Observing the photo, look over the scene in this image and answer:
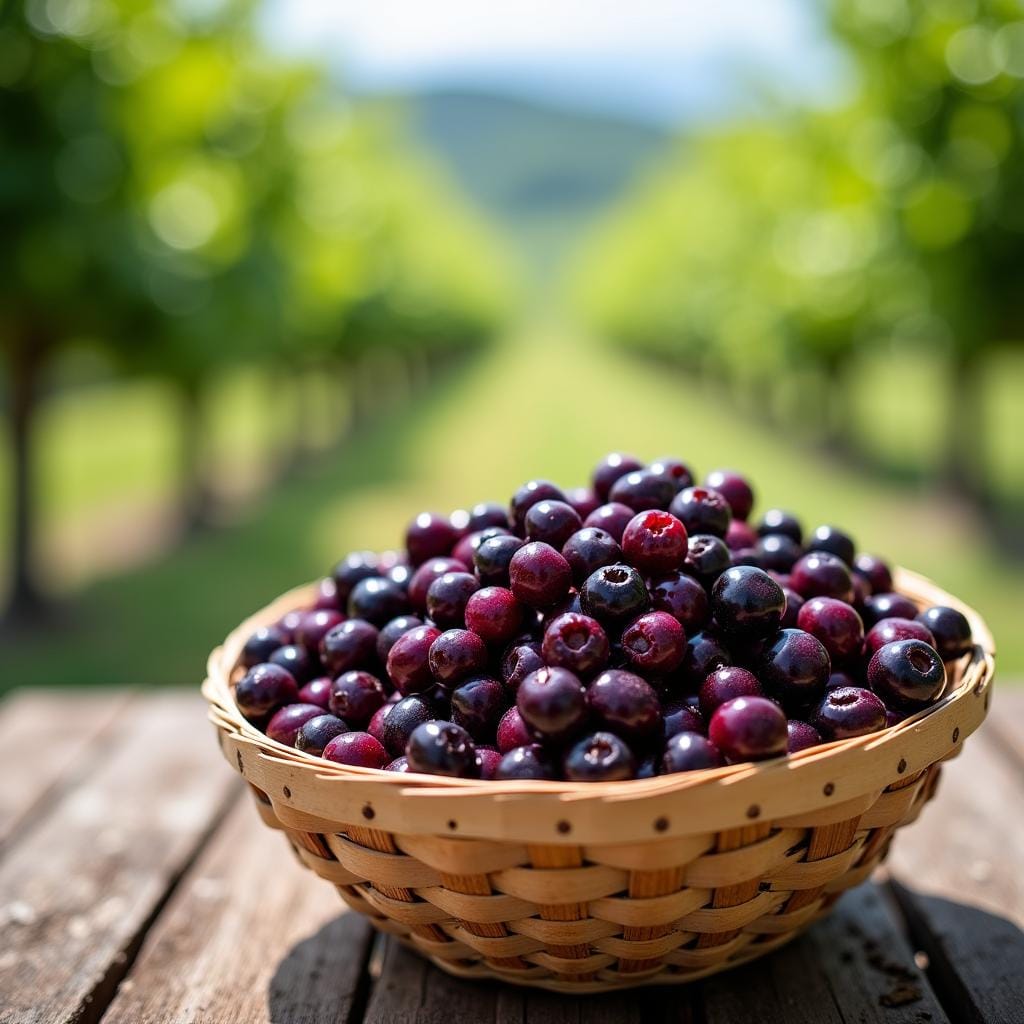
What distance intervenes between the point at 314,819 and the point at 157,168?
7264 mm

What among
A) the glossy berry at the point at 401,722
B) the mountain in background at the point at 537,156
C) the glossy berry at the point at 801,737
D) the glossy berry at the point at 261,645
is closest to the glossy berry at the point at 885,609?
the glossy berry at the point at 801,737

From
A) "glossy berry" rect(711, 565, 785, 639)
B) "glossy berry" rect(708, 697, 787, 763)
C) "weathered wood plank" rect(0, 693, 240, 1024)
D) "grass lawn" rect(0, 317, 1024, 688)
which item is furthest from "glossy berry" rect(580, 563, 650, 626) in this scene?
"grass lawn" rect(0, 317, 1024, 688)

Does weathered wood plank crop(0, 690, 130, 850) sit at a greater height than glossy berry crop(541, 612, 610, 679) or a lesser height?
lesser

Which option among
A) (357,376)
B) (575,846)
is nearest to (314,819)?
(575,846)

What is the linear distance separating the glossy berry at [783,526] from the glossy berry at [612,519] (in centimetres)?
39

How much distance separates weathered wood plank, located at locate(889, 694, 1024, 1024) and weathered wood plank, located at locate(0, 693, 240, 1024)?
4.17ft

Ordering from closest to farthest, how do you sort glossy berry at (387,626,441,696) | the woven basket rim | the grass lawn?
1. the woven basket rim
2. glossy berry at (387,626,441,696)
3. the grass lawn

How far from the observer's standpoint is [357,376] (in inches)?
886

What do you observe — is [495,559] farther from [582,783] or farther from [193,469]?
[193,469]

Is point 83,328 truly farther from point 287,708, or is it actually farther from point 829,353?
point 829,353

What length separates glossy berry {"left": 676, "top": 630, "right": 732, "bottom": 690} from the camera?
150cm

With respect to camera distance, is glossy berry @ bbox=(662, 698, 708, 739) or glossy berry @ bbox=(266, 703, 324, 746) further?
glossy berry @ bbox=(266, 703, 324, 746)

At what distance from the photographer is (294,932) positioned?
1769 millimetres

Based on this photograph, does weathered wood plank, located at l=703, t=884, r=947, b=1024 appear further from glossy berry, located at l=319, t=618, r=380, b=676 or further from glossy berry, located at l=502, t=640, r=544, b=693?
glossy berry, located at l=319, t=618, r=380, b=676
